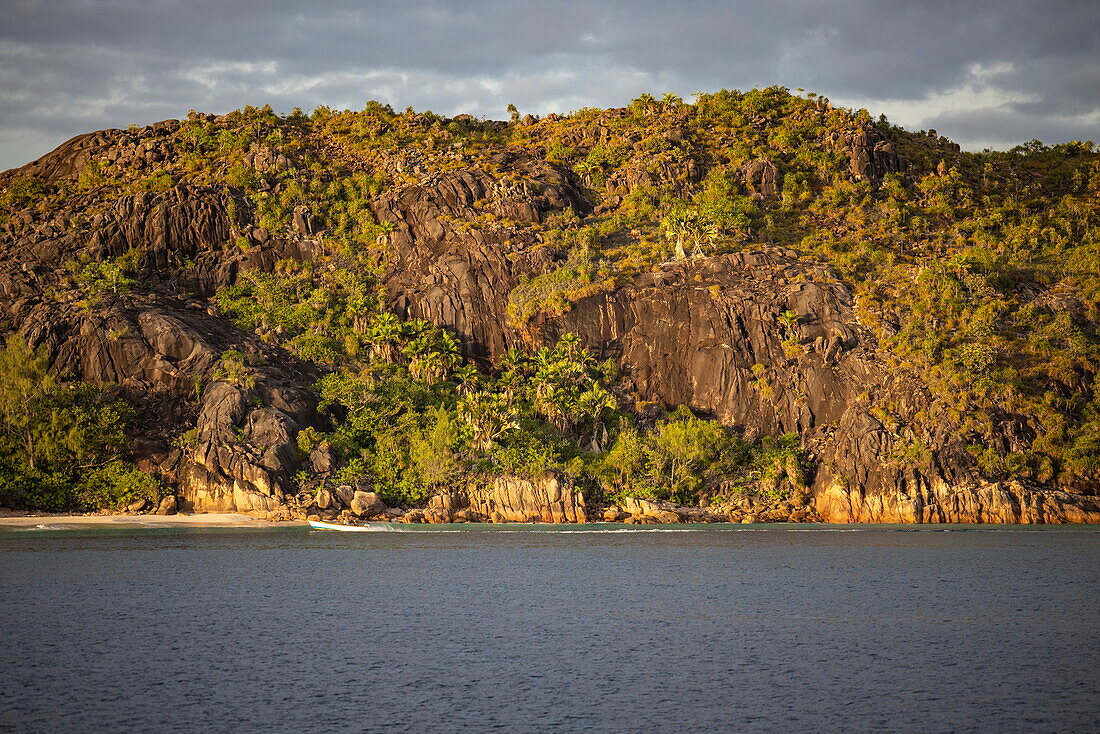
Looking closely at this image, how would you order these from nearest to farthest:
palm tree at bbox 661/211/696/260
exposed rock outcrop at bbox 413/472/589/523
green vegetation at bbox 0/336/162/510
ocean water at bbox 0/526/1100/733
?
ocean water at bbox 0/526/1100/733 < green vegetation at bbox 0/336/162/510 < exposed rock outcrop at bbox 413/472/589/523 < palm tree at bbox 661/211/696/260

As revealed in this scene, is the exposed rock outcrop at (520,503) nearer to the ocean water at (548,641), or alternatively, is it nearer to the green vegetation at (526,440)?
the green vegetation at (526,440)

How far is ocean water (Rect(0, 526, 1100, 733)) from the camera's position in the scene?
2347cm

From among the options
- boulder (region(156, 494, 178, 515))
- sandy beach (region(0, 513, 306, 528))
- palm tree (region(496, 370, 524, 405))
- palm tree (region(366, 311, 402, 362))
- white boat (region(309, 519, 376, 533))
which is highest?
palm tree (region(366, 311, 402, 362))

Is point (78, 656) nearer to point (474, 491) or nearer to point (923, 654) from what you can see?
point (923, 654)

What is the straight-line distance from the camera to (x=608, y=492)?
101 metres

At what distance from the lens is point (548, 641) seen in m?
33.4

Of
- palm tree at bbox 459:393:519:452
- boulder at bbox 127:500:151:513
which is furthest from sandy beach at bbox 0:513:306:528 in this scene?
palm tree at bbox 459:393:519:452

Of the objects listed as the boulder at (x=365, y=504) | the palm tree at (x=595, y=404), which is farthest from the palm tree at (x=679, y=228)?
the boulder at (x=365, y=504)

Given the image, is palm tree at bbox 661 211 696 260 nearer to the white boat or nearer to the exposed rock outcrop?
the exposed rock outcrop

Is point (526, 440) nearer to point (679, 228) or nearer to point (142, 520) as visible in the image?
point (142, 520)

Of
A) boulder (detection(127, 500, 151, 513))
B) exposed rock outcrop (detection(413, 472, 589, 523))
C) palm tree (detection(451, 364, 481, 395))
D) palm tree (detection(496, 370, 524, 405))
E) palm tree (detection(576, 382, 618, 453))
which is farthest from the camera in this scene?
palm tree (detection(451, 364, 481, 395))

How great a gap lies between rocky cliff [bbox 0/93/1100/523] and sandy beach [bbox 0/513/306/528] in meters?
2.39

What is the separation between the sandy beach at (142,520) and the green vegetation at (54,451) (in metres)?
2.67

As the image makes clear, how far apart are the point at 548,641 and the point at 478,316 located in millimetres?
96718
